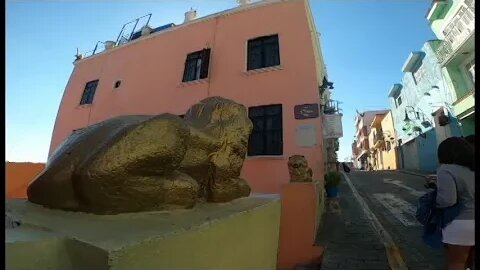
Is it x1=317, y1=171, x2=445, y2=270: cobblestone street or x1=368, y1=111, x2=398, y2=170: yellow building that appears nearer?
x1=317, y1=171, x2=445, y2=270: cobblestone street

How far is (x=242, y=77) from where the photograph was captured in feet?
27.5

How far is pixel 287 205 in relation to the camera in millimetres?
4145

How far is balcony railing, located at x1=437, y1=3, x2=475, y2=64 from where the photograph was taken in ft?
30.0

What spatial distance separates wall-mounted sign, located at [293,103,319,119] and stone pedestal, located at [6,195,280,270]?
18.5 feet

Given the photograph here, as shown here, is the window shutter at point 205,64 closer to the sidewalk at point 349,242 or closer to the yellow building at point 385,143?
the sidewalk at point 349,242

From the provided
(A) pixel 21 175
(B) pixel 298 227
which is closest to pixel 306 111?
(B) pixel 298 227

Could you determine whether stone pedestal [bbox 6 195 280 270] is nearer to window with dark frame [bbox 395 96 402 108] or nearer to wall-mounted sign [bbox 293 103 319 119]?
wall-mounted sign [bbox 293 103 319 119]

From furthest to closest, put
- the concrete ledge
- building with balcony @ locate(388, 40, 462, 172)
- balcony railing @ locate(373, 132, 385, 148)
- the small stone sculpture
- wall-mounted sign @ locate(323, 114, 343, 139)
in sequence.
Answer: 1. balcony railing @ locate(373, 132, 385, 148)
2. building with balcony @ locate(388, 40, 462, 172)
3. wall-mounted sign @ locate(323, 114, 343, 139)
4. the small stone sculpture
5. the concrete ledge

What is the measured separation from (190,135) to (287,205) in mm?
2690

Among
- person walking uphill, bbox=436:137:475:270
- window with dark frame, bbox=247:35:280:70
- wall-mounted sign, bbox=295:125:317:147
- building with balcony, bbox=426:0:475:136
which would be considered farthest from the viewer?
building with balcony, bbox=426:0:475:136

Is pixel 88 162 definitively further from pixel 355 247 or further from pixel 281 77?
pixel 281 77

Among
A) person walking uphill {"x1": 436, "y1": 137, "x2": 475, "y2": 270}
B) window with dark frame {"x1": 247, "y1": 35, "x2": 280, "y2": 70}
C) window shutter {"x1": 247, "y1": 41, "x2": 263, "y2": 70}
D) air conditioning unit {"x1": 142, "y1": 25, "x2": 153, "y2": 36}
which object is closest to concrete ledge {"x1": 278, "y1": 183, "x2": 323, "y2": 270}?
→ person walking uphill {"x1": 436, "y1": 137, "x2": 475, "y2": 270}

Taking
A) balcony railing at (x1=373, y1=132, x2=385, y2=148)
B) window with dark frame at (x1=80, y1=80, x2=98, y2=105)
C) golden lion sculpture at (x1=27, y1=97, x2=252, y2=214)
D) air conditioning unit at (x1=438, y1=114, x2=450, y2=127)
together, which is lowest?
golden lion sculpture at (x1=27, y1=97, x2=252, y2=214)

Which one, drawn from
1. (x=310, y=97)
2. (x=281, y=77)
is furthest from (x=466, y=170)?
(x=281, y=77)
